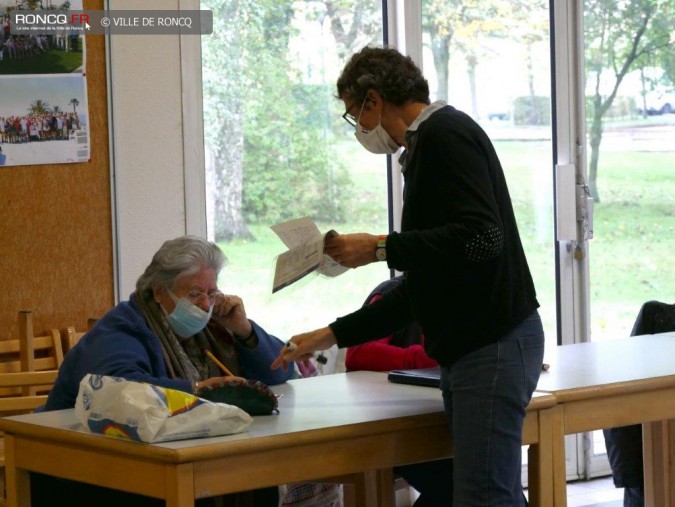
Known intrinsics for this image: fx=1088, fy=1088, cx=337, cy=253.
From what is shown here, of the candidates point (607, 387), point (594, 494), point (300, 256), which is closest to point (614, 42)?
point (594, 494)

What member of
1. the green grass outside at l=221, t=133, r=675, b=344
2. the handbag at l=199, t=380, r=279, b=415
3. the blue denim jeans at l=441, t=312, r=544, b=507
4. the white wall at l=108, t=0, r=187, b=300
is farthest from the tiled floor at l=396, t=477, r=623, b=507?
the blue denim jeans at l=441, t=312, r=544, b=507

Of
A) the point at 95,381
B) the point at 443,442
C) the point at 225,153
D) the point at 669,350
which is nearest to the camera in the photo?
the point at 95,381

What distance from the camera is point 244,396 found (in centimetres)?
242

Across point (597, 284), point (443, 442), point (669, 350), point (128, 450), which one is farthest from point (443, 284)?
point (597, 284)

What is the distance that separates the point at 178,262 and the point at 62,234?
3.20 feet

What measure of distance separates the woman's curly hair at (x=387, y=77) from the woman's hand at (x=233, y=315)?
0.78 m

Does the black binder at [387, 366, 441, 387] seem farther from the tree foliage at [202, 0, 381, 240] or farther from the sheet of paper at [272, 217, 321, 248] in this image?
the tree foliage at [202, 0, 381, 240]

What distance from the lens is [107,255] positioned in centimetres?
377

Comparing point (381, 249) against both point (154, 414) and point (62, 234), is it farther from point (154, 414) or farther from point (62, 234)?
point (62, 234)

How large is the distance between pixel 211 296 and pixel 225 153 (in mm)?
1362

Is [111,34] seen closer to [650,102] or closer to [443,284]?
[443,284]

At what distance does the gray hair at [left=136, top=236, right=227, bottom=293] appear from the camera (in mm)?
2848

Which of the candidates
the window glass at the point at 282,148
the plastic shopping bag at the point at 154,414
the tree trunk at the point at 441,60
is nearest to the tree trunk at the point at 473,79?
the tree trunk at the point at 441,60

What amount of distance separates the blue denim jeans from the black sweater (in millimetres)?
33
